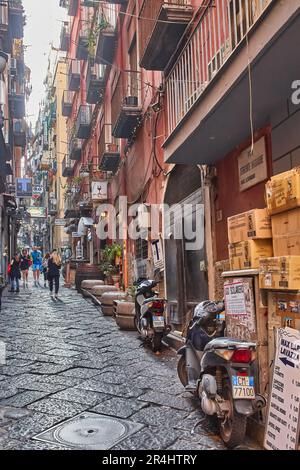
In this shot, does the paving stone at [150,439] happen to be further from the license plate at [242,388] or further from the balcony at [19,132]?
the balcony at [19,132]

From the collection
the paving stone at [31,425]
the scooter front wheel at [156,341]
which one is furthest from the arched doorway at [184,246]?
the paving stone at [31,425]

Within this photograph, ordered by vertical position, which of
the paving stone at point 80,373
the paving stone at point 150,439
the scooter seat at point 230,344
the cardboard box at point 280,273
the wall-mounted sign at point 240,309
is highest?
the cardboard box at point 280,273

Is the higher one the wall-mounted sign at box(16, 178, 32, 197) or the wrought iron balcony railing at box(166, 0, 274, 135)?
the wall-mounted sign at box(16, 178, 32, 197)

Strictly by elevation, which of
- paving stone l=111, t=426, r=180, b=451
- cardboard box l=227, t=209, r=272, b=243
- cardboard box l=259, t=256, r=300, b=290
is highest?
cardboard box l=227, t=209, r=272, b=243

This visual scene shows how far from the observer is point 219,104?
5.12 metres

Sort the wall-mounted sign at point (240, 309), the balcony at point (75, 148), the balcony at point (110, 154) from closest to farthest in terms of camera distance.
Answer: the wall-mounted sign at point (240, 309), the balcony at point (110, 154), the balcony at point (75, 148)

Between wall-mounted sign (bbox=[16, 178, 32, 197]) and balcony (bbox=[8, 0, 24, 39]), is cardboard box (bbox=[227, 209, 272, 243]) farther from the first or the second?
wall-mounted sign (bbox=[16, 178, 32, 197])

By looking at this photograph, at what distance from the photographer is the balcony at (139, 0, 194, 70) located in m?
7.77

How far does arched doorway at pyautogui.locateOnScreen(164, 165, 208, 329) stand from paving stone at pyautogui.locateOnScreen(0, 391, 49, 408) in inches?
138

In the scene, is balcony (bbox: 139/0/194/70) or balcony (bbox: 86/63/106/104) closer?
balcony (bbox: 139/0/194/70)

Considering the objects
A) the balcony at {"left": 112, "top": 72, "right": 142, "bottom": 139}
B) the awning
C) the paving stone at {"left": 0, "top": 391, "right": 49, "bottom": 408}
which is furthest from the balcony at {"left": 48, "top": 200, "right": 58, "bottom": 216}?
the paving stone at {"left": 0, "top": 391, "right": 49, "bottom": 408}

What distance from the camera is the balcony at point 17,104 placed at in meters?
26.0

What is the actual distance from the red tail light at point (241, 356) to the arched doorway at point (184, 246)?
13.3 ft

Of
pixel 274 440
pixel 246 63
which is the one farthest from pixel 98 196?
pixel 274 440
